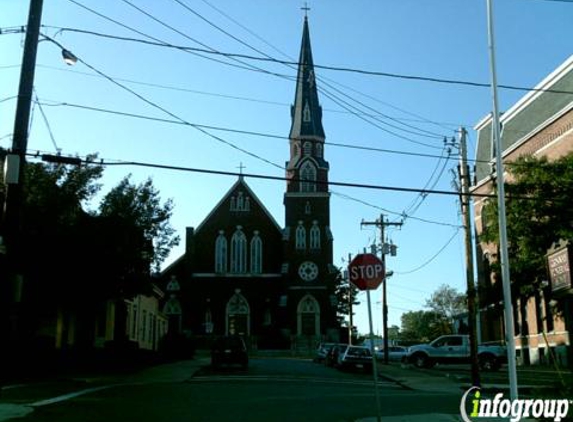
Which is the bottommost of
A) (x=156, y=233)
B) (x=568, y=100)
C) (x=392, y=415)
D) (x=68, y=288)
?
(x=392, y=415)

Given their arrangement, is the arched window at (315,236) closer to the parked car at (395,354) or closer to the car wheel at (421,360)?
the parked car at (395,354)

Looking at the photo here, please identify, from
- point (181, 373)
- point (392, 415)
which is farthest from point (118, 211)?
point (392, 415)

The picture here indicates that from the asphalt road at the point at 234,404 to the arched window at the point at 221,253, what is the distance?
Answer: 48365mm

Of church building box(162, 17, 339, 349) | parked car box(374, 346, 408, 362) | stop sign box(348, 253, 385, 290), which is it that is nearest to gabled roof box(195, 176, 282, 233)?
Result: church building box(162, 17, 339, 349)

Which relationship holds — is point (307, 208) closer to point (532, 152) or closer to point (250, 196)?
point (250, 196)

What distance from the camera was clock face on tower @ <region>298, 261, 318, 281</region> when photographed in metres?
67.8

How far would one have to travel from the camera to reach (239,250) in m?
70.6

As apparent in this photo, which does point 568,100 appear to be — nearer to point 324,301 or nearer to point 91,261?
point 91,261

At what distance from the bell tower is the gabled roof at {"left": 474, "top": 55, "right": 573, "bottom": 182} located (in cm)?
2100

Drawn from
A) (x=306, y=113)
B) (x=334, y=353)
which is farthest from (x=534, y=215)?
(x=306, y=113)

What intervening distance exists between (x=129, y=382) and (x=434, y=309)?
90.0m

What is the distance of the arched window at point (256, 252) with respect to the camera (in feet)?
230

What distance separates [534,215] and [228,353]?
14.4 meters

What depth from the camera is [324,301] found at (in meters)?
66.9
